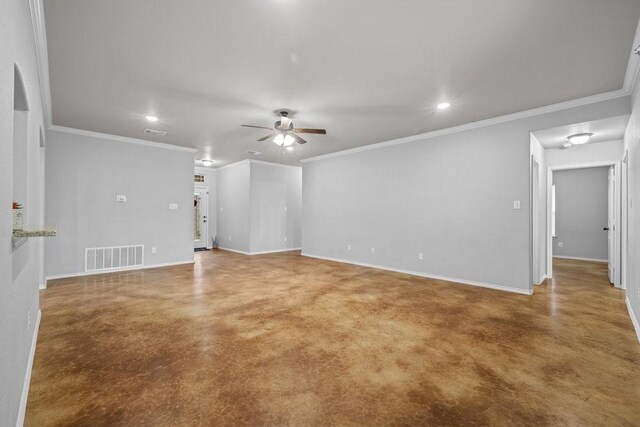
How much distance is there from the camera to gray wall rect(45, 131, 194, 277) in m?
5.25

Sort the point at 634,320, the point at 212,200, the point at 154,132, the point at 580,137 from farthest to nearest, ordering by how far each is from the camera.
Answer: the point at 212,200 < the point at 154,132 < the point at 580,137 < the point at 634,320

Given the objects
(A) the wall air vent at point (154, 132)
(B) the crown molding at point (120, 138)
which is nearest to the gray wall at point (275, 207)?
(B) the crown molding at point (120, 138)

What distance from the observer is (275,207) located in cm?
880

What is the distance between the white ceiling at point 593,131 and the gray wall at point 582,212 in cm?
269

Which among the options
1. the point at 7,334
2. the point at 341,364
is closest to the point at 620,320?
the point at 341,364

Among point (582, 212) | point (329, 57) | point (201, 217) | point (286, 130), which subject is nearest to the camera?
point (329, 57)

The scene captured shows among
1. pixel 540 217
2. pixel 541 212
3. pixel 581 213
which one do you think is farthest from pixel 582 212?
pixel 540 217

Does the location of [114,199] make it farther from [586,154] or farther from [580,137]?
[586,154]

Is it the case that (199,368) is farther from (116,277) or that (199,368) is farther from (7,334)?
(116,277)

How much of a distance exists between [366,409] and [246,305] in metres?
2.36

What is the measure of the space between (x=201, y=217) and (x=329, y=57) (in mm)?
7956

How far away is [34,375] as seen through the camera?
2.19 metres

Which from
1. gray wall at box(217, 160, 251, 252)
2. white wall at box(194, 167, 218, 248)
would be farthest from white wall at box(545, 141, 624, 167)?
white wall at box(194, 167, 218, 248)

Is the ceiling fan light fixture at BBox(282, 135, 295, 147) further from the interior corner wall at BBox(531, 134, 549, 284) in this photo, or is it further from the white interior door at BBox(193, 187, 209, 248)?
the white interior door at BBox(193, 187, 209, 248)
